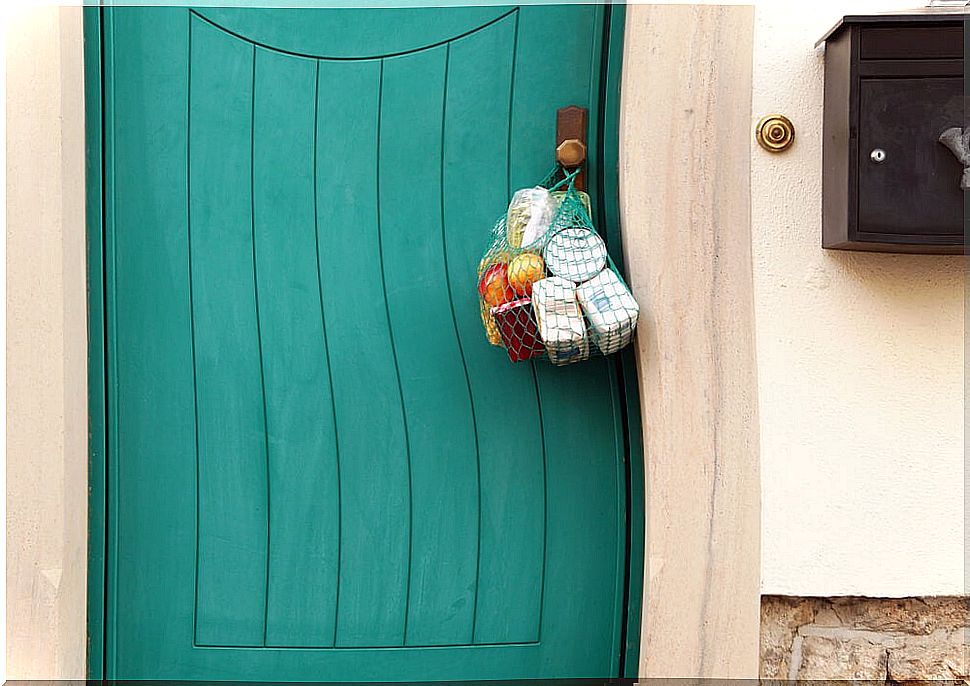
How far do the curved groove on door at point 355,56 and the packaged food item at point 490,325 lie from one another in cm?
61

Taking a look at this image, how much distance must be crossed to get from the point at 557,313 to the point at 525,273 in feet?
0.36

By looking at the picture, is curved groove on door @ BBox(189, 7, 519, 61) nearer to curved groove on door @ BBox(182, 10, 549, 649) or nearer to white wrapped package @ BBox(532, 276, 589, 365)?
curved groove on door @ BBox(182, 10, 549, 649)

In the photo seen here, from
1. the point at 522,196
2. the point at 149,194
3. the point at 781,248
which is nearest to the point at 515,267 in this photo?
the point at 522,196

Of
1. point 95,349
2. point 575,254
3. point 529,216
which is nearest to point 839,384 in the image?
point 575,254

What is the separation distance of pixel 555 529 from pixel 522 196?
760 mm

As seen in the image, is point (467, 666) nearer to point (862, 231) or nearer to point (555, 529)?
point (555, 529)

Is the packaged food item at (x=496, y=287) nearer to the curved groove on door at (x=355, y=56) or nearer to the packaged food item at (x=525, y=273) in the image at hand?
the packaged food item at (x=525, y=273)

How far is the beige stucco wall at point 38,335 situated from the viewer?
1.95 metres

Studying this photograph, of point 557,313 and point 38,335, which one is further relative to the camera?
point 38,335

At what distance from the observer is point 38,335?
6.46ft

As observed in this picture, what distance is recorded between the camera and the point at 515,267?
6.13 ft

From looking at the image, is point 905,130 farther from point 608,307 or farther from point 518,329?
point 518,329

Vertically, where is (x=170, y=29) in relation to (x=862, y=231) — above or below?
above

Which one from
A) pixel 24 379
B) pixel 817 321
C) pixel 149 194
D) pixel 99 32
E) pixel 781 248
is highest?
pixel 99 32
